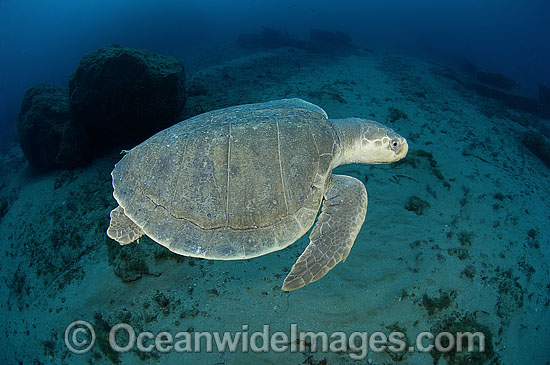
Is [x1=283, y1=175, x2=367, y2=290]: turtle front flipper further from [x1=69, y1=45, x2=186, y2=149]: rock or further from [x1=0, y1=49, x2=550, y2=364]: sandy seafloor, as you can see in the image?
[x1=69, y1=45, x2=186, y2=149]: rock

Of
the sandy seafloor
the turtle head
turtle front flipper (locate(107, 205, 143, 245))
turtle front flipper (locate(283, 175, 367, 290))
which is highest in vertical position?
the turtle head

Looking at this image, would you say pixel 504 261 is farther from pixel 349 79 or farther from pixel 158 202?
pixel 349 79

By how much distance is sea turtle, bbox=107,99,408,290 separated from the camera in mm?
2381

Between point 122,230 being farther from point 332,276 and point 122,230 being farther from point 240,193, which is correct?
point 332,276

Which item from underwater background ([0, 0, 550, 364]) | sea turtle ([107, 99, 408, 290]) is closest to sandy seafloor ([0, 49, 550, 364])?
underwater background ([0, 0, 550, 364])

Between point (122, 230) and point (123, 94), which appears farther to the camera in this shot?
point (123, 94)

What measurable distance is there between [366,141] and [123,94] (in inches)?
207

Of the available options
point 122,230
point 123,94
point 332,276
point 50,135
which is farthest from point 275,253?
point 50,135

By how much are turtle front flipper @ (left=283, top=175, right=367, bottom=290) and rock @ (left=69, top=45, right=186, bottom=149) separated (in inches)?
189

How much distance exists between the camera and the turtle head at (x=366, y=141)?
3.15 m

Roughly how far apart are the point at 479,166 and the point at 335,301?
5.32 m

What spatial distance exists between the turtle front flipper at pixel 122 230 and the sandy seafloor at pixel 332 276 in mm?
812

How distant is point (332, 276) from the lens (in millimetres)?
3236

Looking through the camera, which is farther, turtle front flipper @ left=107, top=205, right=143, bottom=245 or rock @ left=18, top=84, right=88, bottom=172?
rock @ left=18, top=84, right=88, bottom=172
